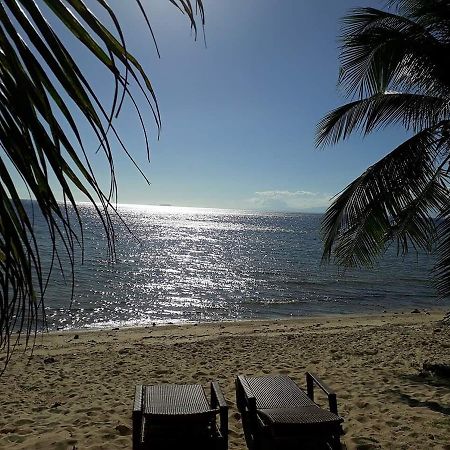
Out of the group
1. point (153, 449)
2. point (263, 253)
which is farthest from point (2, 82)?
point (263, 253)

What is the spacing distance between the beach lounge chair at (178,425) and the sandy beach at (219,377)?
0.93 meters

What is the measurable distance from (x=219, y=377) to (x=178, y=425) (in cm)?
405

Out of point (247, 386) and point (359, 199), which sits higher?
point (359, 199)

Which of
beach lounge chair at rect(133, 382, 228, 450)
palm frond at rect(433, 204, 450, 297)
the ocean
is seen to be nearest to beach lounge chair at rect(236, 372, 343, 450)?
beach lounge chair at rect(133, 382, 228, 450)

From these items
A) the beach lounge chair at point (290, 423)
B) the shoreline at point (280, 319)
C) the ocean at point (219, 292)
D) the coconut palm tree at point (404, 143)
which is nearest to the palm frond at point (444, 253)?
the coconut palm tree at point (404, 143)

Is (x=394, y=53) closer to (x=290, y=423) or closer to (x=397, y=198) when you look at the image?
(x=397, y=198)

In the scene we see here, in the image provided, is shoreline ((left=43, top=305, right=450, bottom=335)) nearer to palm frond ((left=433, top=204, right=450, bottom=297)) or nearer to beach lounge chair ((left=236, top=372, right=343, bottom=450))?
beach lounge chair ((left=236, top=372, right=343, bottom=450))

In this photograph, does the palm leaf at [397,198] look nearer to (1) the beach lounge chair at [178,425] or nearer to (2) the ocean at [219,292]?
(1) the beach lounge chair at [178,425]

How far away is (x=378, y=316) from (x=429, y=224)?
1382 centimetres

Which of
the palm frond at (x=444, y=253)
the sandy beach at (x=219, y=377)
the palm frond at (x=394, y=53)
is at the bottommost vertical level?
the sandy beach at (x=219, y=377)

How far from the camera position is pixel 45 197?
0.91m

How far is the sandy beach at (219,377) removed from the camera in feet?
16.2

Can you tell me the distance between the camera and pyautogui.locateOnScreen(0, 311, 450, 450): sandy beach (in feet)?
16.2

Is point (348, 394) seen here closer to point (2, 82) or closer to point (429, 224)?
point (429, 224)
